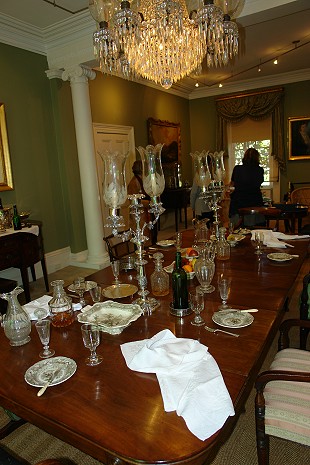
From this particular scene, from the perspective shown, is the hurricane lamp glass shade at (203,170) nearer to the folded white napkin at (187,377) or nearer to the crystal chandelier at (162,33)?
the crystal chandelier at (162,33)

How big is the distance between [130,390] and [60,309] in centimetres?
62

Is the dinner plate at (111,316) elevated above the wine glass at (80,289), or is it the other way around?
the wine glass at (80,289)

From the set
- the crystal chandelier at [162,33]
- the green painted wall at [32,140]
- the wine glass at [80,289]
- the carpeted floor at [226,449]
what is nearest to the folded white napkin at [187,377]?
the wine glass at [80,289]

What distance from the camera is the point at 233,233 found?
9.86ft

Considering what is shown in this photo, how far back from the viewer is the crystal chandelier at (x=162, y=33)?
2572 millimetres

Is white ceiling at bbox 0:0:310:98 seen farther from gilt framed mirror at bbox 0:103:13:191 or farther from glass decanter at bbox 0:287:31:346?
glass decanter at bbox 0:287:31:346

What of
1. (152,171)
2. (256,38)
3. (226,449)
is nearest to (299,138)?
(256,38)

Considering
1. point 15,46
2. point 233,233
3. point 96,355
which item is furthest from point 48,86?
point 96,355

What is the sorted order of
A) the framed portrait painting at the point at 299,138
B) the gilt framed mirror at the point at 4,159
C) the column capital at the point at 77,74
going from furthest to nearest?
the framed portrait painting at the point at 299,138, the column capital at the point at 77,74, the gilt framed mirror at the point at 4,159

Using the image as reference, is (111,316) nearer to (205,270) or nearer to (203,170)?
(205,270)

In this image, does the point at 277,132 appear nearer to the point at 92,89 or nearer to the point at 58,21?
the point at 92,89

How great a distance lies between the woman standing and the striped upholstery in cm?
325

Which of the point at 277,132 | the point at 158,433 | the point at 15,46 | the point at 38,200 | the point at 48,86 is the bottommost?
the point at 158,433

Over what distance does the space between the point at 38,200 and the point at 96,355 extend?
382 cm
